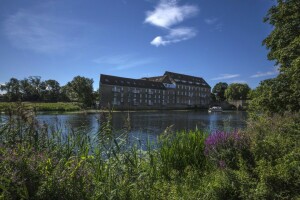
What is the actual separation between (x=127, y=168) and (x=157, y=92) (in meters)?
90.2

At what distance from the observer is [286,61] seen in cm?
1065

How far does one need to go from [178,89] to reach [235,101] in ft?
85.5

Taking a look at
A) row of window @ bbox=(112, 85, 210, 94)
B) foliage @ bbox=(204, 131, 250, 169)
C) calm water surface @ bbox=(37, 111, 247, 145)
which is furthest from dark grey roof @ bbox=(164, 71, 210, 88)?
foliage @ bbox=(204, 131, 250, 169)

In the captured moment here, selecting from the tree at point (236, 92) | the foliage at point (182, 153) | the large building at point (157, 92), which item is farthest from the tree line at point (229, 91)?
the foliage at point (182, 153)

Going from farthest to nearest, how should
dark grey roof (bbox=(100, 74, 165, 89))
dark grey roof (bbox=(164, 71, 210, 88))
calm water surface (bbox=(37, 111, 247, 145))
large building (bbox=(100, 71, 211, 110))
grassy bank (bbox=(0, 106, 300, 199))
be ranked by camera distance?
1. dark grey roof (bbox=(164, 71, 210, 88))
2. large building (bbox=(100, 71, 211, 110))
3. dark grey roof (bbox=(100, 74, 165, 89))
4. calm water surface (bbox=(37, 111, 247, 145))
5. grassy bank (bbox=(0, 106, 300, 199))

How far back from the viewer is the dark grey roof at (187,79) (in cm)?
10452

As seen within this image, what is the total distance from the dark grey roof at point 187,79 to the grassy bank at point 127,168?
98.5m

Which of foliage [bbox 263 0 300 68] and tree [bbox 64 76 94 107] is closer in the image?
foliage [bbox 263 0 300 68]

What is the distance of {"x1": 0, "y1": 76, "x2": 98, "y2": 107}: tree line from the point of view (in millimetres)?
69938

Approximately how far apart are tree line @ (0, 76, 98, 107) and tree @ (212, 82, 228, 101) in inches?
2696

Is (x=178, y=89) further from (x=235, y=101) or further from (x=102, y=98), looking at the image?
(x=102, y=98)

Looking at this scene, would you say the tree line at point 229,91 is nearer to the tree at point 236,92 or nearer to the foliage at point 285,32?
the tree at point 236,92

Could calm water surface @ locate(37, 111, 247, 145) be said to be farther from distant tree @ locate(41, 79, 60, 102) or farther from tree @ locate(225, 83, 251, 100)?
tree @ locate(225, 83, 251, 100)

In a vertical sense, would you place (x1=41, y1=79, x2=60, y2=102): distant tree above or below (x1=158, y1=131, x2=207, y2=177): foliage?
A: above
